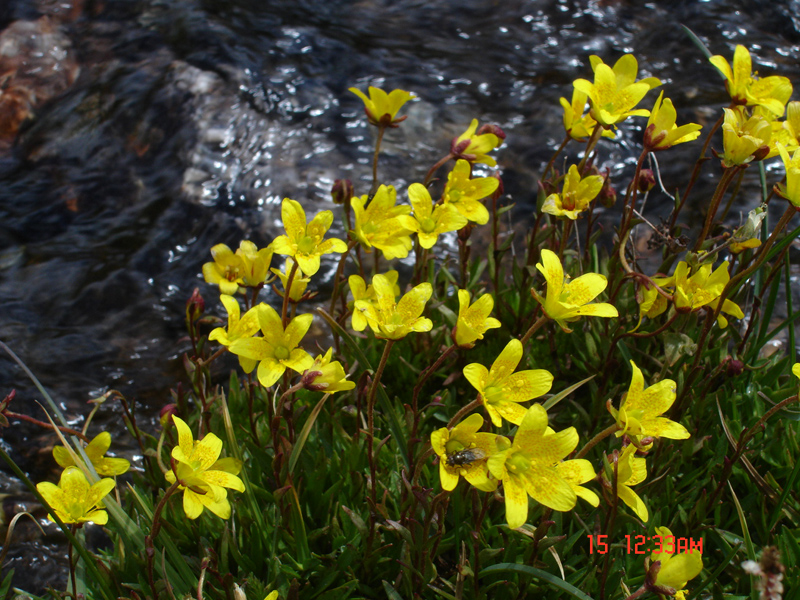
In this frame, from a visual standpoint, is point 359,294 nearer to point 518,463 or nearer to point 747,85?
point 518,463

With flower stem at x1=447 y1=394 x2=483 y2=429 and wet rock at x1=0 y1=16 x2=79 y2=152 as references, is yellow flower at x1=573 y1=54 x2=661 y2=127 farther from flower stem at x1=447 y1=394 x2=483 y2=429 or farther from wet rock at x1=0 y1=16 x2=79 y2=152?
wet rock at x1=0 y1=16 x2=79 y2=152

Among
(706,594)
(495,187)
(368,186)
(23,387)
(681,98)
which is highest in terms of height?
(495,187)


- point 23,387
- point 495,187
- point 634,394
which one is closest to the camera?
point 634,394

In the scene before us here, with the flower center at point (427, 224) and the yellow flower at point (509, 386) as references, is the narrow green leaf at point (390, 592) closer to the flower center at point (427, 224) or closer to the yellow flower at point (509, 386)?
the yellow flower at point (509, 386)

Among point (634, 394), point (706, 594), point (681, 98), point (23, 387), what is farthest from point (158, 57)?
point (706, 594)

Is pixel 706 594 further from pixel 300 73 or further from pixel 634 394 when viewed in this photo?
pixel 300 73

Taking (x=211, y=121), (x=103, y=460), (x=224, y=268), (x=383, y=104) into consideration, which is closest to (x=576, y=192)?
(x=383, y=104)
